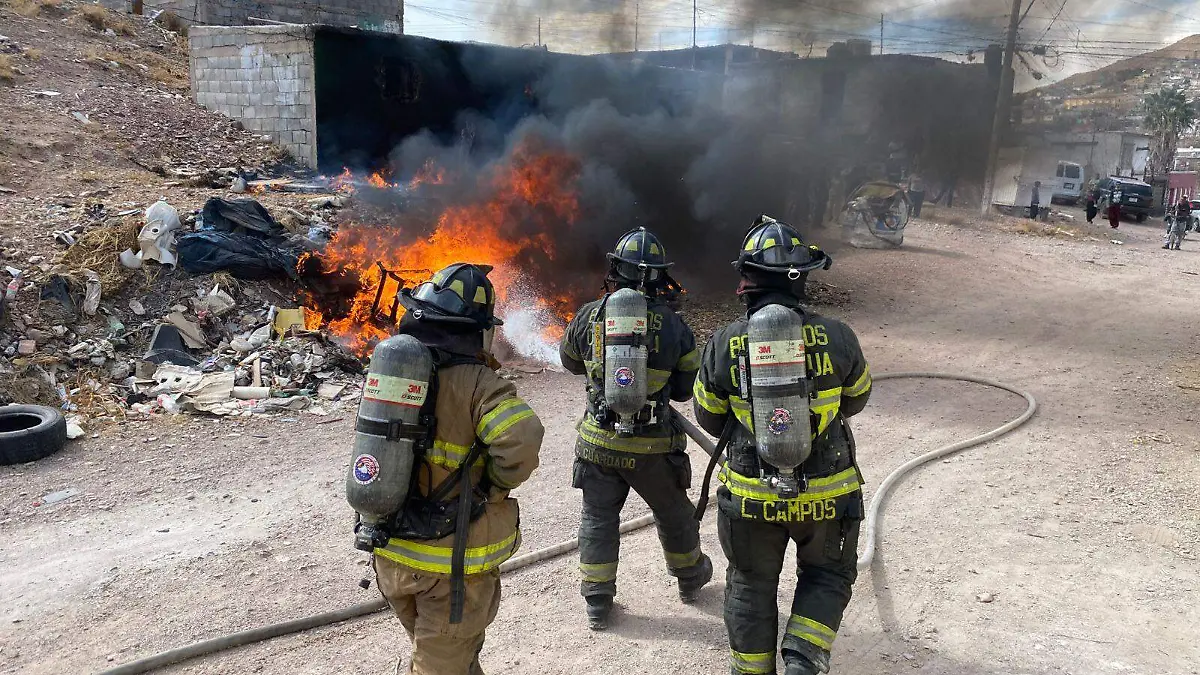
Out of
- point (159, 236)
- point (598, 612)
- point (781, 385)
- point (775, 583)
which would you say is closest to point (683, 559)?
point (598, 612)

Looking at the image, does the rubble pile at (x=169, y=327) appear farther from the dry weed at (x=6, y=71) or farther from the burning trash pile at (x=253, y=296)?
the dry weed at (x=6, y=71)

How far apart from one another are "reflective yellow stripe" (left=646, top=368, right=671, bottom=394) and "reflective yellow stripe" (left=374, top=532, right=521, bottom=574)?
4.19 ft

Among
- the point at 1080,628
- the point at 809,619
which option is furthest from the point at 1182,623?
the point at 809,619

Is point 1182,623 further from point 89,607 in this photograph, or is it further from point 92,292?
point 92,292

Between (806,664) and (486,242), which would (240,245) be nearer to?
(486,242)

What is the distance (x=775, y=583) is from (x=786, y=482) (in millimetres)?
463

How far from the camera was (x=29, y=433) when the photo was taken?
552cm

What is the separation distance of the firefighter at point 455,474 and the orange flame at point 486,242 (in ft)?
18.4

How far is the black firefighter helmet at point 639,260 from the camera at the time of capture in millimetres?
4016

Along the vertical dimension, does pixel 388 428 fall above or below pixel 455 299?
below

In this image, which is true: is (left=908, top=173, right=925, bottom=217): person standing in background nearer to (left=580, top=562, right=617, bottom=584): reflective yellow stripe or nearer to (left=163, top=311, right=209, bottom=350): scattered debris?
(left=163, top=311, right=209, bottom=350): scattered debris

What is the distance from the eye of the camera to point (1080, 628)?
3.55 meters

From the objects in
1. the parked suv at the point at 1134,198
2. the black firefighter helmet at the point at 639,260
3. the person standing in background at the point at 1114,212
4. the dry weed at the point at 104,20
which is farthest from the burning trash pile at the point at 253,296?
the parked suv at the point at 1134,198

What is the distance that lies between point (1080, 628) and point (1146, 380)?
588 cm
